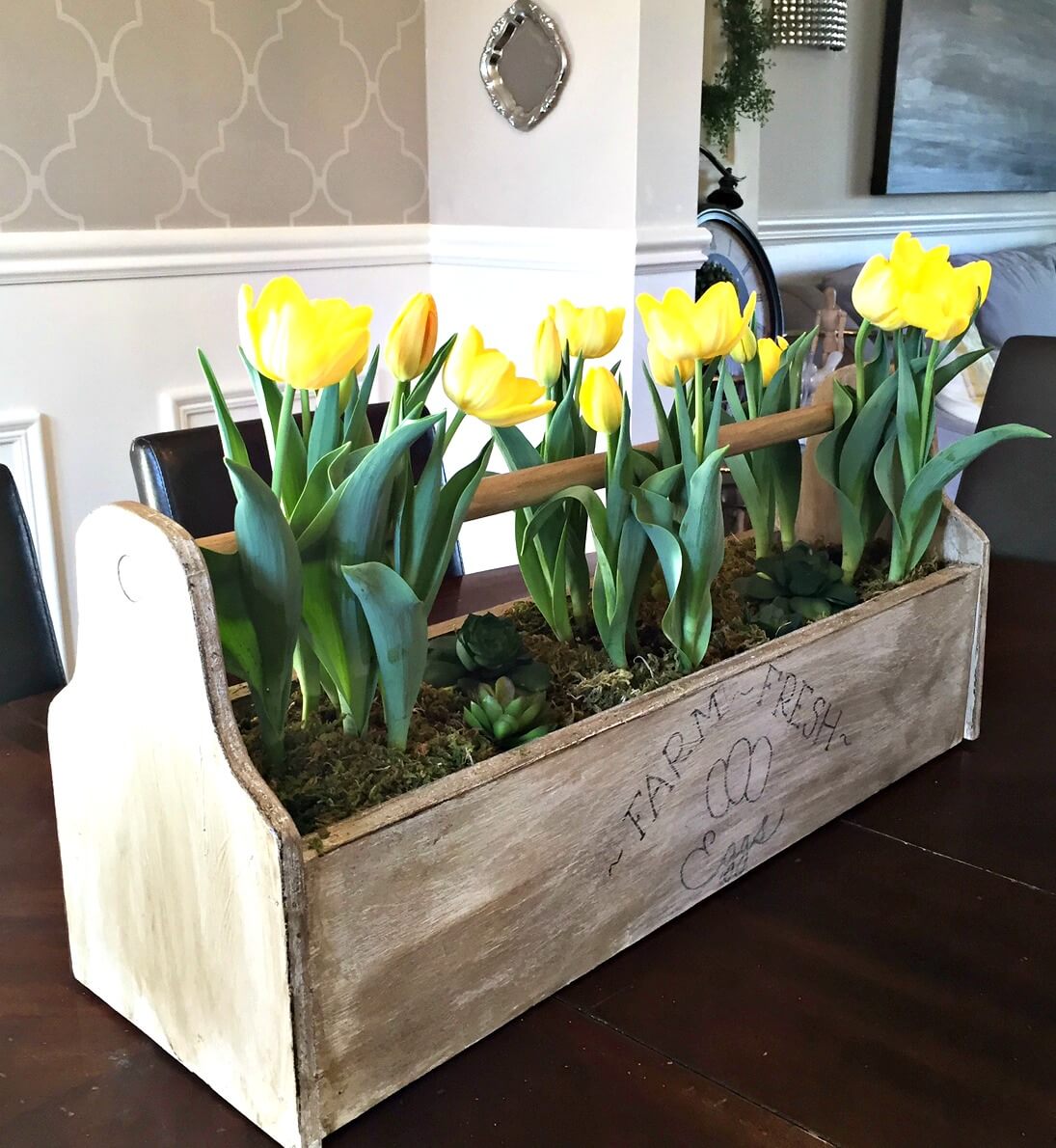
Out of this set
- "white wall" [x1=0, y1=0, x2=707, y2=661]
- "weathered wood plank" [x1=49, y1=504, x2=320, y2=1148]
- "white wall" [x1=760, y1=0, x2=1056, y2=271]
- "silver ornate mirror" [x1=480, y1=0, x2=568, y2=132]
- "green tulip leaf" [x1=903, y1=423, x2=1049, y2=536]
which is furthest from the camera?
"white wall" [x1=760, y1=0, x2=1056, y2=271]

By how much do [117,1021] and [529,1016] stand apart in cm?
21

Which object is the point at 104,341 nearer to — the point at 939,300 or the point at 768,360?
the point at 768,360

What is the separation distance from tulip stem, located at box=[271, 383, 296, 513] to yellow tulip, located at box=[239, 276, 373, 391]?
1.7 inches

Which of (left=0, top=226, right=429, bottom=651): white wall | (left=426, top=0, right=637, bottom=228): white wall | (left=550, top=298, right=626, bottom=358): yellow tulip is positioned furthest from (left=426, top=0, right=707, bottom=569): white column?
(left=550, top=298, right=626, bottom=358): yellow tulip

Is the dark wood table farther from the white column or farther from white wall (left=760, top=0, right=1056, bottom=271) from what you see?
white wall (left=760, top=0, right=1056, bottom=271)

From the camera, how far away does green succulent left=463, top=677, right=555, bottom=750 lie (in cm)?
62

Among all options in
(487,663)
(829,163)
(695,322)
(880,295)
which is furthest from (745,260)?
(487,663)

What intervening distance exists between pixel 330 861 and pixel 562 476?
295 mm

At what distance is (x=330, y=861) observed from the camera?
490 mm

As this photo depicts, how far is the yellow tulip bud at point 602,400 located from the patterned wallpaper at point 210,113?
4.98 feet

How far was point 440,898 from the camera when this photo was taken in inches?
21.4

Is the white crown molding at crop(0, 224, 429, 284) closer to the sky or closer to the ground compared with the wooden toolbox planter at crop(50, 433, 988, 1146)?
closer to the sky

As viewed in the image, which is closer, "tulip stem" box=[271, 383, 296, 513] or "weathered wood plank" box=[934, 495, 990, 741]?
"tulip stem" box=[271, 383, 296, 513]

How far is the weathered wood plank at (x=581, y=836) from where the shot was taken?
519 millimetres
